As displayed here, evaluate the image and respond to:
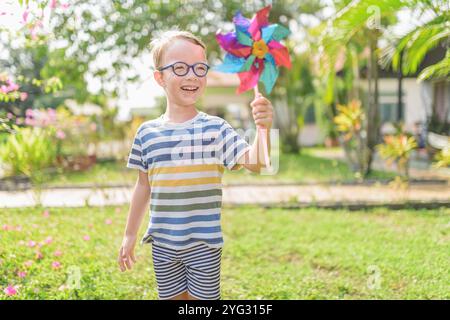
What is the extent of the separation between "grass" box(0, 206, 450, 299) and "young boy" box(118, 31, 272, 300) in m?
1.47

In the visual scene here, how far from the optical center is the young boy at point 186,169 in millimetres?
1950

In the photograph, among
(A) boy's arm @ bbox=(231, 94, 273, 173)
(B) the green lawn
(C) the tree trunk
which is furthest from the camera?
(C) the tree trunk

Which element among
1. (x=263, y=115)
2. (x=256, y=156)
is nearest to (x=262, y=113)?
(x=263, y=115)

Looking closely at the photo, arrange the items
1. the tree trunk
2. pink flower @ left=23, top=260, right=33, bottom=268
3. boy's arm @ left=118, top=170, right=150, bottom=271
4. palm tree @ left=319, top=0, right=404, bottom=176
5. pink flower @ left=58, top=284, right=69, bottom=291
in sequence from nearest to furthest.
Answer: boy's arm @ left=118, top=170, right=150, bottom=271, pink flower @ left=58, top=284, right=69, bottom=291, pink flower @ left=23, top=260, right=33, bottom=268, palm tree @ left=319, top=0, right=404, bottom=176, the tree trunk

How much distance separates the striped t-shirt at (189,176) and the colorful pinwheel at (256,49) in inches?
12.3

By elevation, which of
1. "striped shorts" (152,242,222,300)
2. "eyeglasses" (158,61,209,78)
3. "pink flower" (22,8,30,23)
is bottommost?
"striped shorts" (152,242,222,300)

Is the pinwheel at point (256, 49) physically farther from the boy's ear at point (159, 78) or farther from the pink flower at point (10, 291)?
the pink flower at point (10, 291)

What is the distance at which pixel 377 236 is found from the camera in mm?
4949

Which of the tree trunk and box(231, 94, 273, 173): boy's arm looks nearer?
box(231, 94, 273, 173): boy's arm

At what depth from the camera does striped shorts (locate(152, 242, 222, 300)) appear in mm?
1968

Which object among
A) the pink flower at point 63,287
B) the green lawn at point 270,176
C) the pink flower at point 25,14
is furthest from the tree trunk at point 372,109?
the pink flower at point 25,14

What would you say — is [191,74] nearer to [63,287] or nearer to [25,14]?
[25,14]

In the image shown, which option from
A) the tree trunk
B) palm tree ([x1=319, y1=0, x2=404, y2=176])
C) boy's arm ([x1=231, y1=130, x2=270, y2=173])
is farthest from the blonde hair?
the tree trunk

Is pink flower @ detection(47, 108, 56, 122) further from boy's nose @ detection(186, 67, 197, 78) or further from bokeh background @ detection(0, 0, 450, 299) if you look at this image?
boy's nose @ detection(186, 67, 197, 78)
